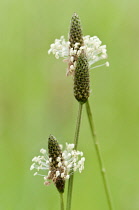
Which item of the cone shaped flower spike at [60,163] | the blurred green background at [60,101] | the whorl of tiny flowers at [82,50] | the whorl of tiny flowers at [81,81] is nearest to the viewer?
the cone shaped flower spike at [60,163]

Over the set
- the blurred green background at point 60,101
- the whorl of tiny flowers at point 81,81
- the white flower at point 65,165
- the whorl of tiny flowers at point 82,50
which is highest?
the blurred green background at point 60,101

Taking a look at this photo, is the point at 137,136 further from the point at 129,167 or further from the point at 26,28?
the point at 26,28

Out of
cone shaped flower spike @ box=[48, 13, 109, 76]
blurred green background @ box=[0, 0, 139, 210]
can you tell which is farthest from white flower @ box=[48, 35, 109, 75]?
blurred green background @ box=[0, 0, 139, 210]

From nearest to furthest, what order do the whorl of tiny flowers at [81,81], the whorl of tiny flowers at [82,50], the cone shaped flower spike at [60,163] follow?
the cone shaped flower spike at [60,163]
the whorl of tiny flowers at [81,81]
the whorl of tiny flowers at [82,50]

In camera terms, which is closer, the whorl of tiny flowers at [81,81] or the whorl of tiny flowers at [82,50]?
the whorl of tiny flowers at [81,81]

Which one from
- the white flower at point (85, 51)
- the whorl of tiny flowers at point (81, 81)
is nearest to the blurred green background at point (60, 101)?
the white flower at point (85, 51)

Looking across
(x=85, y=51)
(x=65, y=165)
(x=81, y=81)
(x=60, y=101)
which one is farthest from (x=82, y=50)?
(x=60, y=101)

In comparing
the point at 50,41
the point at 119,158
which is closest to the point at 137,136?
the point at 119,158

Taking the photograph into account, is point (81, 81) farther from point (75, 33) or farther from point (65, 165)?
point (65, 165)

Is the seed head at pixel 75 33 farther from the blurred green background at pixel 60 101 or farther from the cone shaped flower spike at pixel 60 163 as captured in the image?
the blurred green background at pixel 60 101
